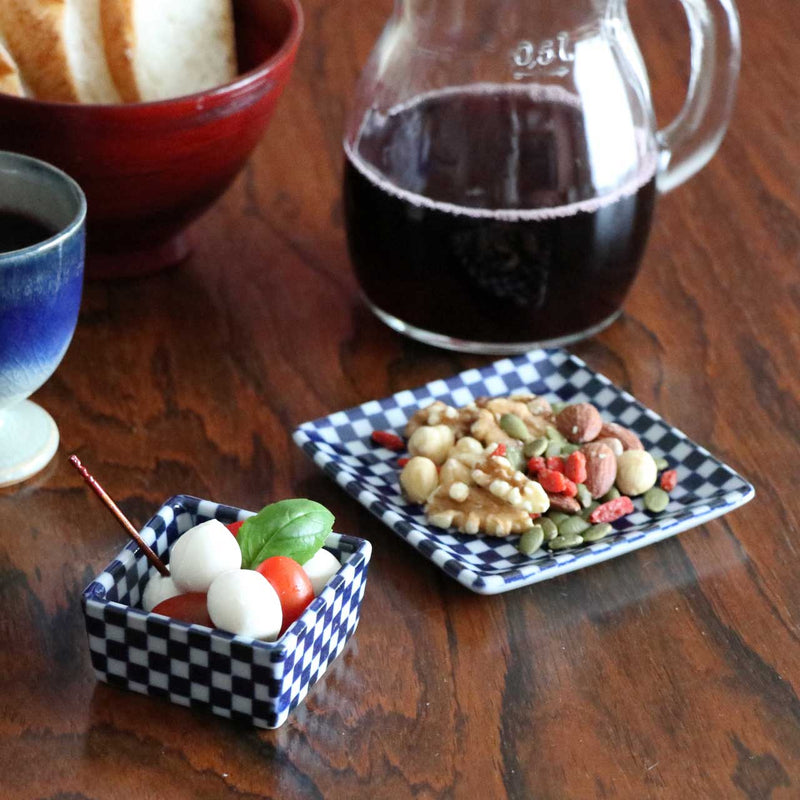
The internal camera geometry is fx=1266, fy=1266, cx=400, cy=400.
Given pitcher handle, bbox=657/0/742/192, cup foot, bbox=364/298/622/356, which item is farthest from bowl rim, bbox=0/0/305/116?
pitcher handle, bbox=657/0/742/192

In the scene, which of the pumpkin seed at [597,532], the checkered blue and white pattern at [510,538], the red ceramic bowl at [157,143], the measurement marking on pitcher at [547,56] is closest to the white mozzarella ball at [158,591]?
the checkered blue and white pattern at [510,538]

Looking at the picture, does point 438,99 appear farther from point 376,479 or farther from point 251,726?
point 251,726

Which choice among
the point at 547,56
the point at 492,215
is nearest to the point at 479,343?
the point at 492,215

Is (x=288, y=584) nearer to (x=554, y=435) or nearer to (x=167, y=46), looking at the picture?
(x=554, y=435)

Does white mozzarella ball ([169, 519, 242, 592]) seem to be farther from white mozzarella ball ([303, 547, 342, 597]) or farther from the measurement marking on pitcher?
the measurement marking on pitcher

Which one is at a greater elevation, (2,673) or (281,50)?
(281,50)

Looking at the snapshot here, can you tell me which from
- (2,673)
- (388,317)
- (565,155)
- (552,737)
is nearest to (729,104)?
(565,155)
